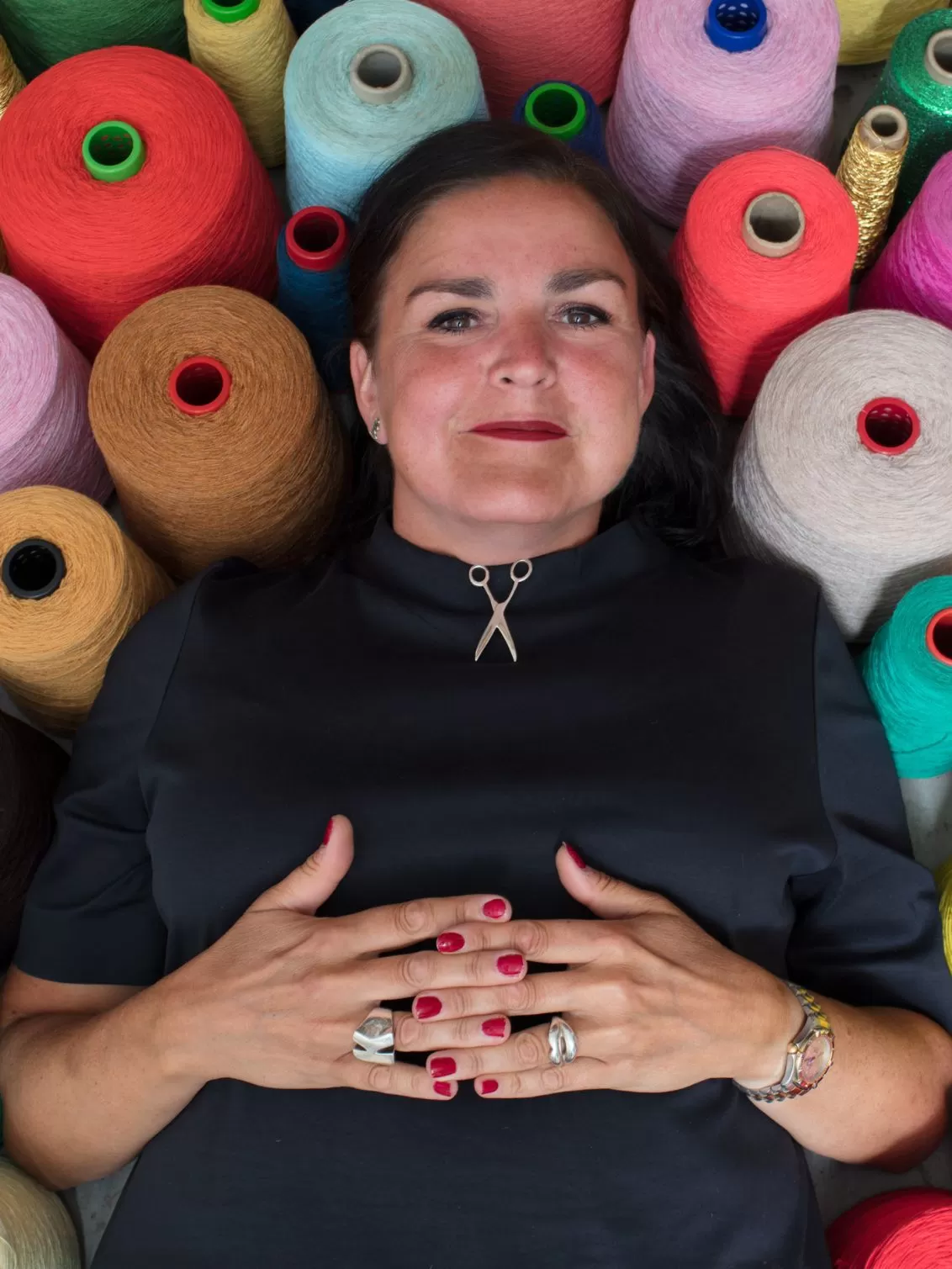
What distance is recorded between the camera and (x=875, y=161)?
1.72 metres

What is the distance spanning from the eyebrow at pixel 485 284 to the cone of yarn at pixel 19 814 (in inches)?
29.8

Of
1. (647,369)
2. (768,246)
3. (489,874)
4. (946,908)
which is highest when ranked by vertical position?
(768,246)

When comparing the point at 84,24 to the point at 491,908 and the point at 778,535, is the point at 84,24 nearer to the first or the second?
the point at 778,535

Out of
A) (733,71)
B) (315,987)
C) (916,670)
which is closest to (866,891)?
(916,670)

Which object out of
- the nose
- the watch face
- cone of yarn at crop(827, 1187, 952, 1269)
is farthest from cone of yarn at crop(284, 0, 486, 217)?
cone of yarn at crop(827, 1187, 952, 1269)

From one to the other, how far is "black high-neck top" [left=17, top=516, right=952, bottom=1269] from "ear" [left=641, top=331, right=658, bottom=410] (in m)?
0.17

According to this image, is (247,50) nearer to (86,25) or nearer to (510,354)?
(86,25)

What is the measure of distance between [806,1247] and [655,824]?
18.9 inches

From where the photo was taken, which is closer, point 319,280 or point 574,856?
point 574,856

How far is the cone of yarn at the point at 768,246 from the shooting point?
1603 mm

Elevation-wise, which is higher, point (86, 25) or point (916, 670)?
point (86, 25)

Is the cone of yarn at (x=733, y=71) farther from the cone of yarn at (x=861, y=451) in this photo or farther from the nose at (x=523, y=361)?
the nose at (x=523, y=361)

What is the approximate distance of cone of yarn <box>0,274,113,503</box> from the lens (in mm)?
1629

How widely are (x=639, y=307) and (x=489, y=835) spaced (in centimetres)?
69
